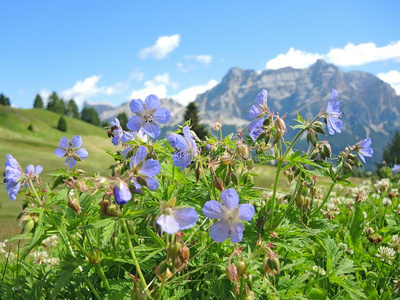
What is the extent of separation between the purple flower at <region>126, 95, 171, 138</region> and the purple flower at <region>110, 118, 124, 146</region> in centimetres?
50

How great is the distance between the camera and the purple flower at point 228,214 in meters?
1.60

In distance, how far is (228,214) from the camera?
1643 millimetres

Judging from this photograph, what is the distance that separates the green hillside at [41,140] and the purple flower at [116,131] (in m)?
22.3

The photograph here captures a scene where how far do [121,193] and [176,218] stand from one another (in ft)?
0.91

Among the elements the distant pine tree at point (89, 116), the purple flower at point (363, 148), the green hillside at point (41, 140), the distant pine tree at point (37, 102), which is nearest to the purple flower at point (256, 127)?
the purple flower at point (363, 148)

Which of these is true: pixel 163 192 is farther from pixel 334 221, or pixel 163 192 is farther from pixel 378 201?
pixel 378 201

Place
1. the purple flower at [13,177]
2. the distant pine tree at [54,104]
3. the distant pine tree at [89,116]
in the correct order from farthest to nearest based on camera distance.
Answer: the distant pine tree at [89,116] < the distant pine tree at [54,104] < the purple flower at [13,177]

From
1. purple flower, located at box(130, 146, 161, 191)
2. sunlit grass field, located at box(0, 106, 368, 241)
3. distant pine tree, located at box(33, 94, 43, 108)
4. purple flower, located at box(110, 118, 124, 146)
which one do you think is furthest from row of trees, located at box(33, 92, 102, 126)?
purple flower, located at box(130, 146, 161, 191)

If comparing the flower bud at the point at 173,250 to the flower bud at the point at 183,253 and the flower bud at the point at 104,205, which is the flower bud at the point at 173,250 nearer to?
the flower bud at the point at 183,253

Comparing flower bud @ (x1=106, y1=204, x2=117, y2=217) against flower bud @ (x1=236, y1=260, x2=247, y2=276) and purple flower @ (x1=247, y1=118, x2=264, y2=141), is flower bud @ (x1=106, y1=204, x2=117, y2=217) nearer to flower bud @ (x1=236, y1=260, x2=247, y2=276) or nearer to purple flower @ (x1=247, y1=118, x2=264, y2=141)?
flower bud @ (x1=236, y1=260, x2=247, y2=276)

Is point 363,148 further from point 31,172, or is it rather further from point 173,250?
point 31,172

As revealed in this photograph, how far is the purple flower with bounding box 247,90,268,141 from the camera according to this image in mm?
2420

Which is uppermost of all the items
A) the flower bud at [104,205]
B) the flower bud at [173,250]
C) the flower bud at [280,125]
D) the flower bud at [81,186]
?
the flower bud at [280,125]

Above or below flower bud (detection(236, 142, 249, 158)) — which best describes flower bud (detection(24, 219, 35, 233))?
below
